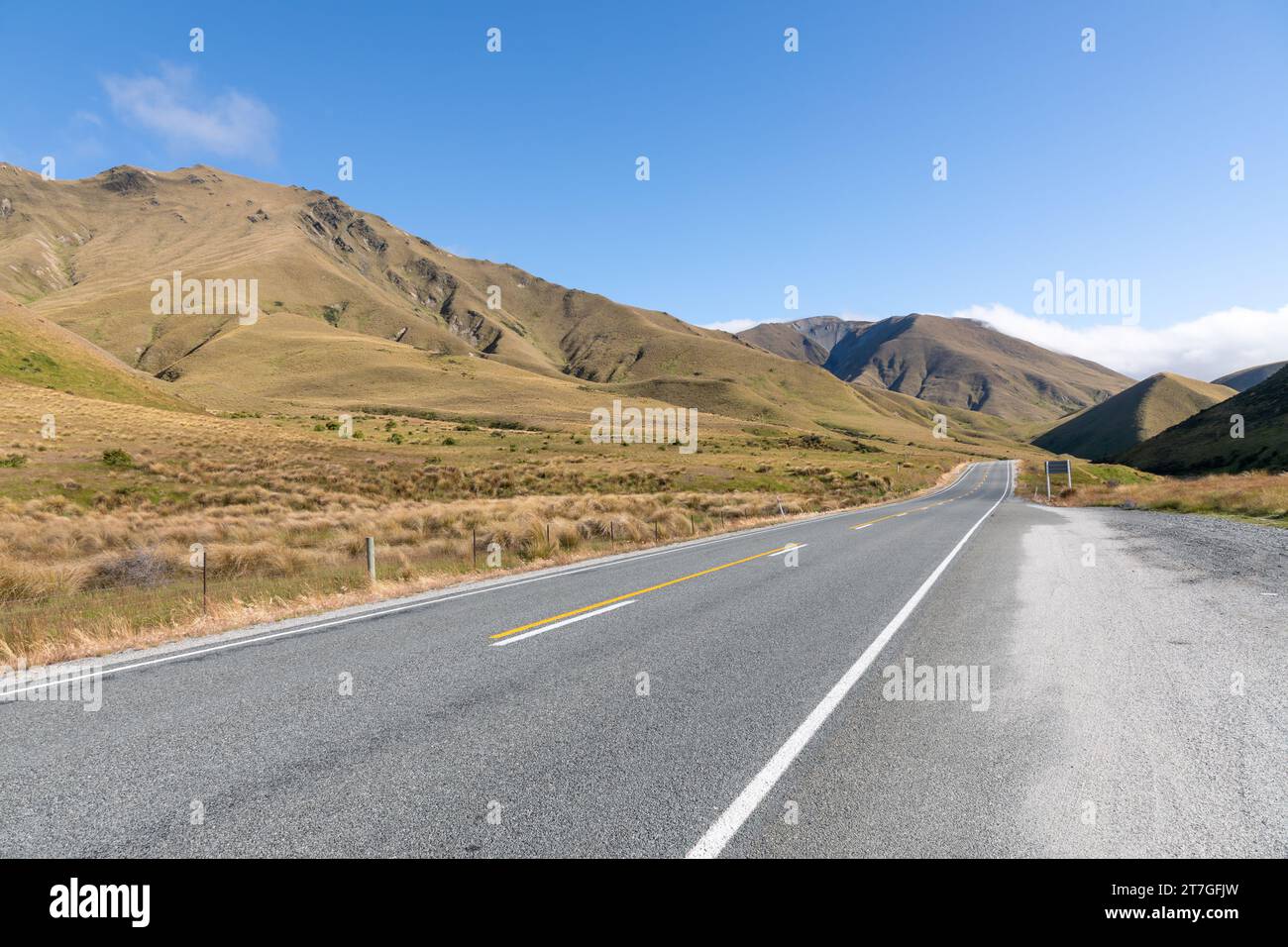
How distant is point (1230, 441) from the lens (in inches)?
3078

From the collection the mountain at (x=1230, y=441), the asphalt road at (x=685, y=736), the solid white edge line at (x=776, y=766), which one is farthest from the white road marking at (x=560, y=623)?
the mountain at (x=1230, y=441)

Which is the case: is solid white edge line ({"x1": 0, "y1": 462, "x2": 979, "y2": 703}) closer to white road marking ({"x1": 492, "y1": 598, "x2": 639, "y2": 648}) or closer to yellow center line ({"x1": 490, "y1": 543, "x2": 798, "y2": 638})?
yellow center line ({"x1": 490, "y1": 543, "x2": 798, "y2": 638})

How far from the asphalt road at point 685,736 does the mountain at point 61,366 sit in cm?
7589

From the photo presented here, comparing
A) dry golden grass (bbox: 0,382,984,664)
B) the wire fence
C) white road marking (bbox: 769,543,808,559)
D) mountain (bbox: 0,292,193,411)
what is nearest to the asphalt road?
the wire fence

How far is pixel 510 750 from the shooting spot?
4547mm

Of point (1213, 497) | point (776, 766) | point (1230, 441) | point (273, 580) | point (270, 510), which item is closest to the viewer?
point (776, 766)

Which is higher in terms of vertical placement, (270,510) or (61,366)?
(61,366)

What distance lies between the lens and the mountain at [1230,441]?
6762cm

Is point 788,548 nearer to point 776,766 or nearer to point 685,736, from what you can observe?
point 685,736

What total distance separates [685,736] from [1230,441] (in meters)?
101

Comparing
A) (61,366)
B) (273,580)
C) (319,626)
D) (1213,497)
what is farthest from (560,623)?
(61,366)

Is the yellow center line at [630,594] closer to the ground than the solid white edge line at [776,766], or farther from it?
closer to the ground

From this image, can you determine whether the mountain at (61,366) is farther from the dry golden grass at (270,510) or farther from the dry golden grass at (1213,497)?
the dry golden grass at (1213,497)
